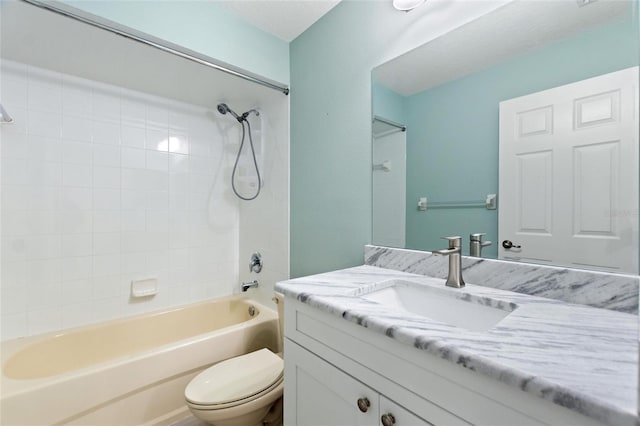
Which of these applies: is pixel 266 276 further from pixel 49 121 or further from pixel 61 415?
pixel 49 121

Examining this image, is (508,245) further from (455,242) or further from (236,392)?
(236,392)

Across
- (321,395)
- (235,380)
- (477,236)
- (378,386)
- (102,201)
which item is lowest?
(235,380)

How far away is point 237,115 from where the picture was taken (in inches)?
83.5

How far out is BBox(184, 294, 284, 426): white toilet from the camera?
111 centimetres

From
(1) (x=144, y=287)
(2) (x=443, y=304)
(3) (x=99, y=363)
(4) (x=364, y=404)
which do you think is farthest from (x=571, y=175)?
(1) (x=144, y=287)

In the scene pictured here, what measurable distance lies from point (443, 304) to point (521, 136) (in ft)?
2.02

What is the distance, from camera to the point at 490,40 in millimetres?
980

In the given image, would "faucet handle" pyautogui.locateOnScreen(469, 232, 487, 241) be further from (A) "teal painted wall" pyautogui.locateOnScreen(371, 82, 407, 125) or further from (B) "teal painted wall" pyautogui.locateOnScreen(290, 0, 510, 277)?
(A) "teal painted wall" pyautogui.locateOnScreen(371, 82, 407, 125)

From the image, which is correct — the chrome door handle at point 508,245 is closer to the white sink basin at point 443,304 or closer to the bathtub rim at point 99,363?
the white sink basin at point 443,304

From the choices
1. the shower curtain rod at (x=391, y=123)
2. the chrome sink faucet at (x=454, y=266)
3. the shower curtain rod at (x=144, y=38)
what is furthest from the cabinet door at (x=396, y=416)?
the shower curtain rod at (x=144, y=38)

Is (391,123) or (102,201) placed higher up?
(391,123)

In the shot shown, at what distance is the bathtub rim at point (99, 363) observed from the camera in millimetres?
1106

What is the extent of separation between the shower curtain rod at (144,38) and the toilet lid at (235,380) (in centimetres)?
158

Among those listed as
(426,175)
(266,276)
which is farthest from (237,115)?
(426,175)
